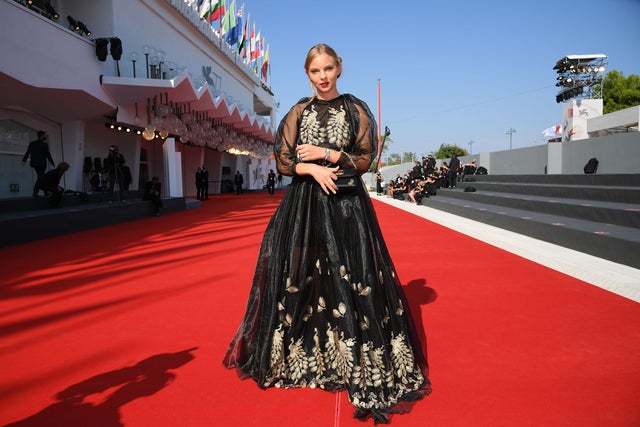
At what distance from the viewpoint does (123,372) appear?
8.61 feet

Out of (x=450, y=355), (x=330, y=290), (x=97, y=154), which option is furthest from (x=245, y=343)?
(x=97, y=154)

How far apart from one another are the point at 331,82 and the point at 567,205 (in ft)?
25.6

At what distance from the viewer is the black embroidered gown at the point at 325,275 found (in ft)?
7.26

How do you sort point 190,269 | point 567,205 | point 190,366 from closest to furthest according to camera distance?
point 190,366 < point 190,269 < point 567,205

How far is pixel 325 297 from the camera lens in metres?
2.29

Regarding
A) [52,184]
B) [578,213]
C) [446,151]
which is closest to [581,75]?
[446,151]

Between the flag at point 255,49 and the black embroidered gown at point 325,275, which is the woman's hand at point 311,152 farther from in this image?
the flag at point 255,49

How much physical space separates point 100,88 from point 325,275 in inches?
528

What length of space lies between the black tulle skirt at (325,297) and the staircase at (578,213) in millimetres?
4734

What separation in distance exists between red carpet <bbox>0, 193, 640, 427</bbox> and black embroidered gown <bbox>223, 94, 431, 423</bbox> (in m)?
0.17

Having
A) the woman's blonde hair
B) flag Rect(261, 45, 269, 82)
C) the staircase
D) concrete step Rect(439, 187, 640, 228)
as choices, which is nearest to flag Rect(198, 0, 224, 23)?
flag Rect(261, 45, 269, 82)

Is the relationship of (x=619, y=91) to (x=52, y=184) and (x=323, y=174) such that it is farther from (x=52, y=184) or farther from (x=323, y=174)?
(x=323, y=174)

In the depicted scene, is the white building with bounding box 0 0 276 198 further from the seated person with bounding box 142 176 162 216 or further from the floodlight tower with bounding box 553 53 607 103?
the floodlight tower with bounding box 553 53 607 103

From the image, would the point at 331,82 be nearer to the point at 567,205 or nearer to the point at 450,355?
the point at 450,355
